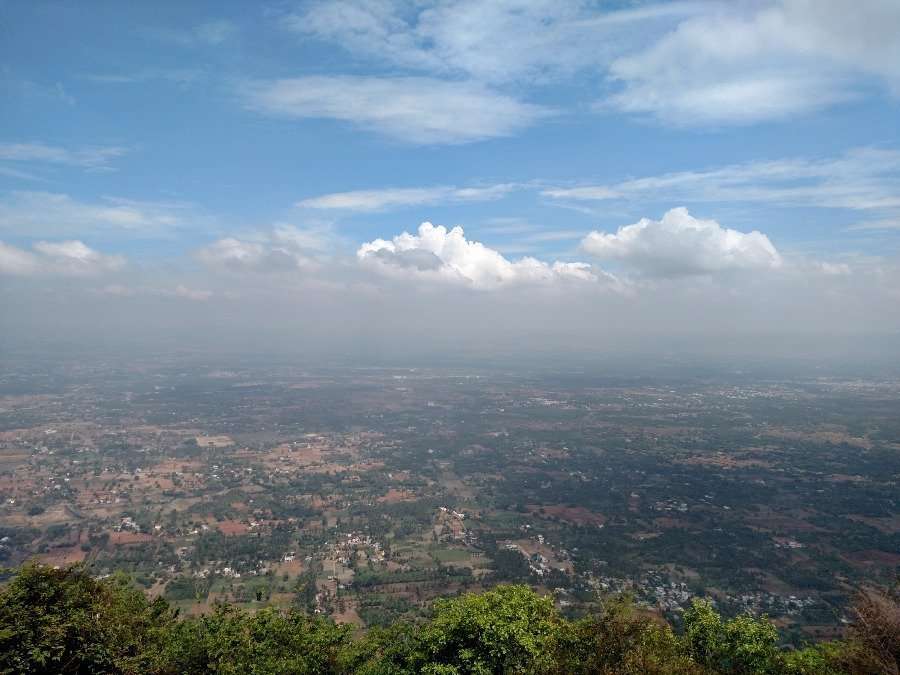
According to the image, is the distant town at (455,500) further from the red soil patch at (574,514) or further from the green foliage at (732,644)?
the green foliage at (732,644)

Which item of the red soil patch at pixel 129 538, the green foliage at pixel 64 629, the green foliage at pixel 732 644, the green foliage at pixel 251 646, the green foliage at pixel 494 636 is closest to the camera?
the green foliage at pixel 64 629

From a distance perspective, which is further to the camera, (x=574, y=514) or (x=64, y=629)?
(x=574, y=514)

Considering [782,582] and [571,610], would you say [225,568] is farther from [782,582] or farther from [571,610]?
[782,582]

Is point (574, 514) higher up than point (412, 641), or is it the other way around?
point (412, 641)

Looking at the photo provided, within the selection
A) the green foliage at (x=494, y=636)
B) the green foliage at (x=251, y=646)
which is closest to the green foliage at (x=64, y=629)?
the green foliage at (x=251, y=646)

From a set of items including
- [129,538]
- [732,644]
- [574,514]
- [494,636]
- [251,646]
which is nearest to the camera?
[494,636]

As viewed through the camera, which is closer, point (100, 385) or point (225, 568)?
point (225, 568)

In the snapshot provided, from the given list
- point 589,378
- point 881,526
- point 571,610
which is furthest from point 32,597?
point 589,378

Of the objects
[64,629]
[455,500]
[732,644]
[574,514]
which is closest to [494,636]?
[732,644]

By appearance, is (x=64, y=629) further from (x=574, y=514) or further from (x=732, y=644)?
(x=574, y=514)
